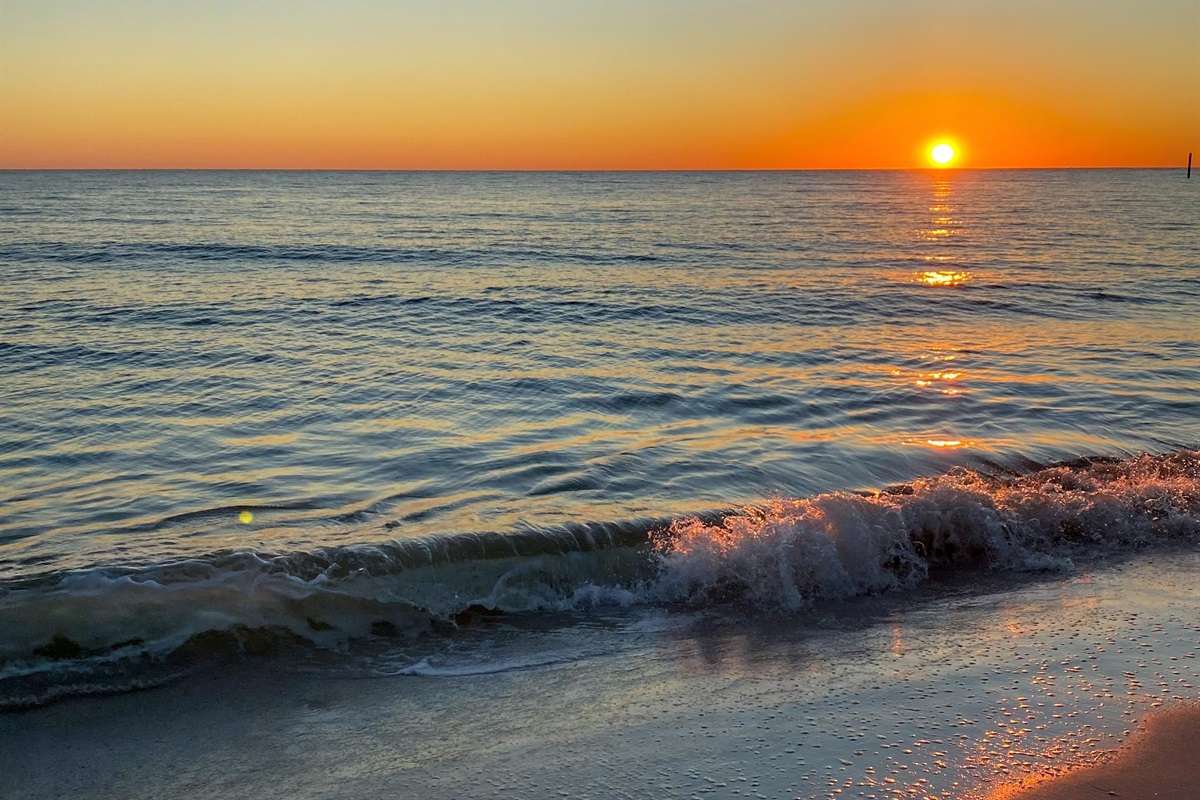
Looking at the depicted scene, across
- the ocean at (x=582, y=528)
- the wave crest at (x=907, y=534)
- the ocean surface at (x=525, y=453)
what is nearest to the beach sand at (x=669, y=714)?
the ocean at (x=582, y=528)

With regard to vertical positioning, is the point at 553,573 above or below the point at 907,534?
below

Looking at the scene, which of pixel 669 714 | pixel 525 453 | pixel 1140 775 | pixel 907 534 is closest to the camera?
pixel 1140 775

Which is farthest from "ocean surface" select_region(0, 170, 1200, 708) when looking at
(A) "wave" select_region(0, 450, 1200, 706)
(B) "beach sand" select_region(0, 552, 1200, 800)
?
(B) "beach sand" select_region(0, 552, 1200, 800)

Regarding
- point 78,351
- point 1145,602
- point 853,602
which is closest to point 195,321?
point 78,351

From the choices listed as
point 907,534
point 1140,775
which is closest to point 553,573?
point 907,534

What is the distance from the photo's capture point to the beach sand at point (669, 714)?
3.81m

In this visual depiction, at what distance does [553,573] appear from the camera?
6379 millimetres

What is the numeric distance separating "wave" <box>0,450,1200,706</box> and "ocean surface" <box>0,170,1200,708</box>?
0.9 inches

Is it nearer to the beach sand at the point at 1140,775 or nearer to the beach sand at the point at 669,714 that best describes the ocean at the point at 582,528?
the beach sand at the point at 669,714

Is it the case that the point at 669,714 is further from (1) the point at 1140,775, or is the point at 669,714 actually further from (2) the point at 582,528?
(2) the point at 582,528

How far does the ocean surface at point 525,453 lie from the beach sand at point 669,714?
0.30 m

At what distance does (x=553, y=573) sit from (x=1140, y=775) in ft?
11.9

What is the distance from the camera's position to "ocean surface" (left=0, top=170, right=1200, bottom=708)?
5879mm

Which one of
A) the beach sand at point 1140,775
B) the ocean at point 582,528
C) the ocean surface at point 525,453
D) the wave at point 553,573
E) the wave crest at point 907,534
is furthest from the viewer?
the wave crest at point 907,534
